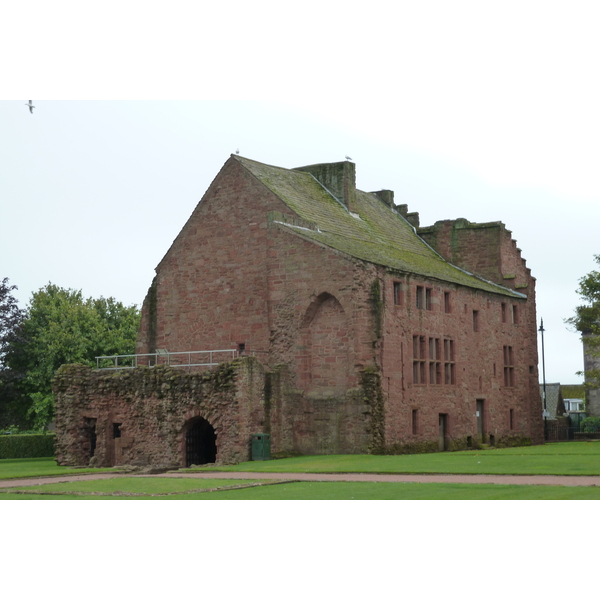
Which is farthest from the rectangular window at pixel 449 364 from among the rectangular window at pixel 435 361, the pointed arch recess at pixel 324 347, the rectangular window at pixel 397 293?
the pointed arch recess at pixel 324 347

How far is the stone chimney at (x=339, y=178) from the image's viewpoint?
55.4m

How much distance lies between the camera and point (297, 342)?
150 ft

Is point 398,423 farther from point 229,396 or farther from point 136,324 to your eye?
point 136,324

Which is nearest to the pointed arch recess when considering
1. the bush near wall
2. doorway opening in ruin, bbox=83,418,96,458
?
doorway opening in ruin, bbox=83,418,96,458

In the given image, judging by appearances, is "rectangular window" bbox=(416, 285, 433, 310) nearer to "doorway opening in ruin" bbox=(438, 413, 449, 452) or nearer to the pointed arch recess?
the pointed arch recess

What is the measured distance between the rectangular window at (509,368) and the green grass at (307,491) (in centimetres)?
3107

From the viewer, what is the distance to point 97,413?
4622cm

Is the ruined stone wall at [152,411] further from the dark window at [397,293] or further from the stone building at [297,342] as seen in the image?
the dark window at [397,293]

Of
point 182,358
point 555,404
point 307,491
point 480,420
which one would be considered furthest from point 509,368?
point 555,404

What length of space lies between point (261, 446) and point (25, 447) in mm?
21712

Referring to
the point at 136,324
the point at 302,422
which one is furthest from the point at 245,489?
the point at 136,324

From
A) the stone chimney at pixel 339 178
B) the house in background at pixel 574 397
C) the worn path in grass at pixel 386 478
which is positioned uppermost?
the stone chimney at pixel 339 178

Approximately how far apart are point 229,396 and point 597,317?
104 feet

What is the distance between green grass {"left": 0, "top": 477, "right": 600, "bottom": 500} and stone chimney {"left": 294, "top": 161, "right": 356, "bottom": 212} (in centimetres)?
2791
